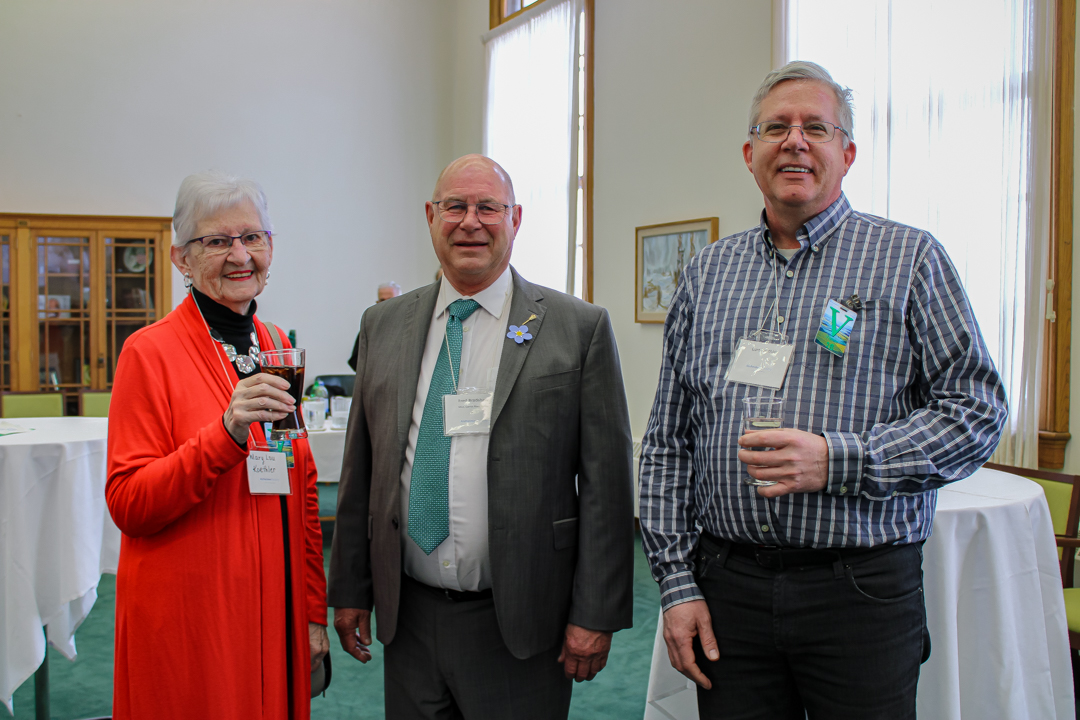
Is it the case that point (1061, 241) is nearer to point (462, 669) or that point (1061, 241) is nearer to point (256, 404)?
point (462, 669)

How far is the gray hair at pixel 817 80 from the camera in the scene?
1.33 meters

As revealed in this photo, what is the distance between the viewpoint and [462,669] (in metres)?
1.50

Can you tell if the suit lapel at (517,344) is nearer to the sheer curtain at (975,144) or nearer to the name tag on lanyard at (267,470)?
the name tag on lanyard at (267,470)

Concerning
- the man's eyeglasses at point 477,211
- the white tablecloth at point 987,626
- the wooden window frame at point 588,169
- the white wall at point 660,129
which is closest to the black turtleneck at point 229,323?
the man's eyeglasses at point 477,211

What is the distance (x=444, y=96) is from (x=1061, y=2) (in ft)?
21.8

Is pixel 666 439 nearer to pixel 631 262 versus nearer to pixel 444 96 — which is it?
pixel 631 262

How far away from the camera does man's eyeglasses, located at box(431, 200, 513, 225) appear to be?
5.16 feet

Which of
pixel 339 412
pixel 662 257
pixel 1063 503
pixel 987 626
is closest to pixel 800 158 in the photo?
pixel 987 626

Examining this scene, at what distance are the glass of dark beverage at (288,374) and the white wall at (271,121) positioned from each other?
22.2ft

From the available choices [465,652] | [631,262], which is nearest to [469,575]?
[465,652]

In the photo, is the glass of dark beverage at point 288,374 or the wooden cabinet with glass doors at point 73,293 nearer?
the glass of dark beverage at point 288,374

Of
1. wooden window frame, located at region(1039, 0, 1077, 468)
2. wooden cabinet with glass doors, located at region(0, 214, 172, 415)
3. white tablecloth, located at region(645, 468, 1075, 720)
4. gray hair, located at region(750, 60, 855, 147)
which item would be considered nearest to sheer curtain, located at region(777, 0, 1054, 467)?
wooden window frame, located at region(1039, 0, 1077, 468)

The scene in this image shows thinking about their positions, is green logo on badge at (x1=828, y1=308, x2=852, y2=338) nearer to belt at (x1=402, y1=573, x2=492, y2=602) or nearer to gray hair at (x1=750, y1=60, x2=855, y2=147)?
gray hair at (x1=750, y1=60, x2=855, y2=147)

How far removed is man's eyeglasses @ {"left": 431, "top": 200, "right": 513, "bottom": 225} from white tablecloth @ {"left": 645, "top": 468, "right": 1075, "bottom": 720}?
1.33m
